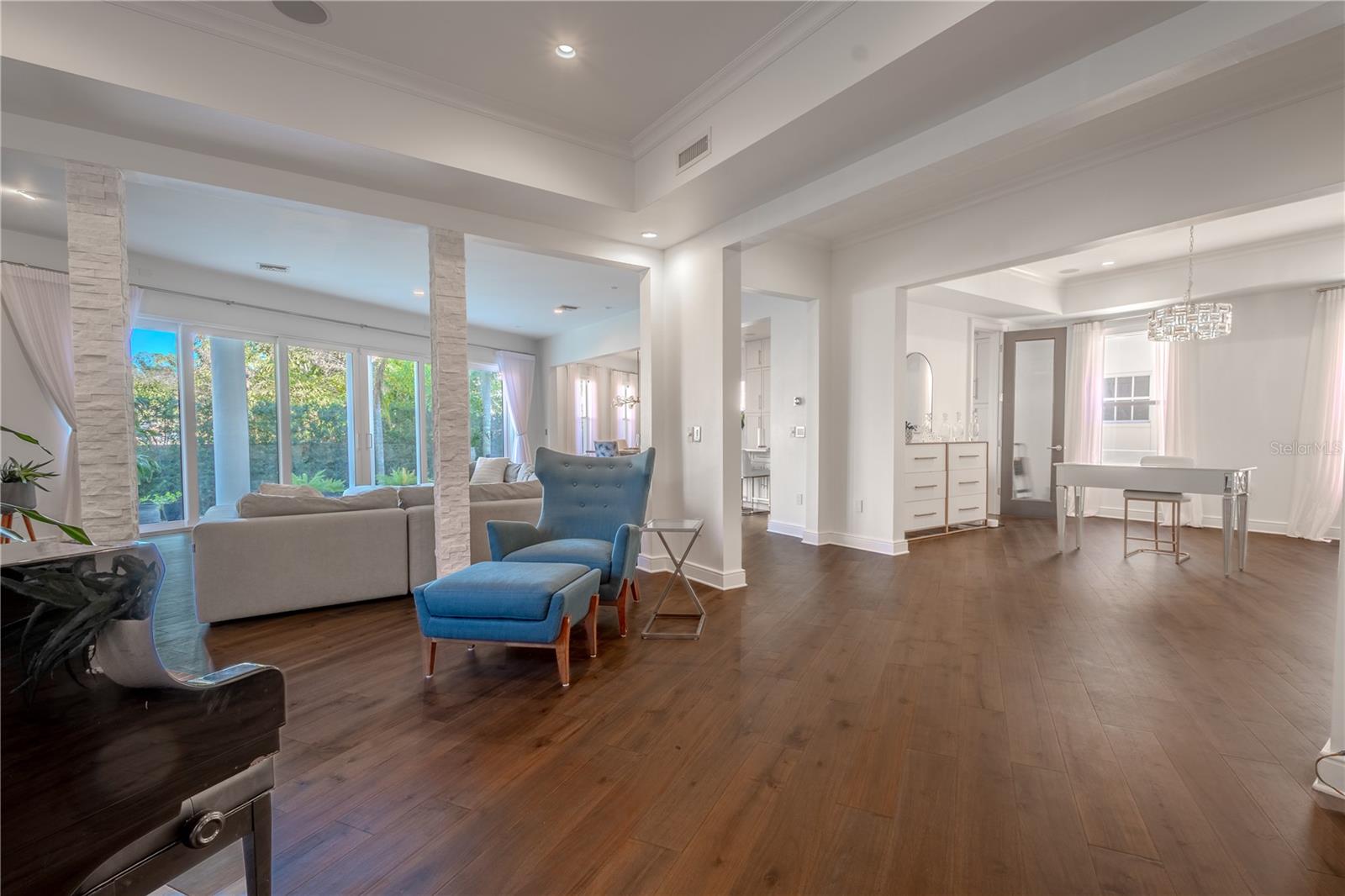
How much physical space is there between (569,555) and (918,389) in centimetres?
531

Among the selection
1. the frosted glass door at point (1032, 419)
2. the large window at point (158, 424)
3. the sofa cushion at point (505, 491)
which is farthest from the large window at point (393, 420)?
the frosted glass door at point (1032, 419)

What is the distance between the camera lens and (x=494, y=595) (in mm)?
2619

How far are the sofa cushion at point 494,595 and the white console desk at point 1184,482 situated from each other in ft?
16.3

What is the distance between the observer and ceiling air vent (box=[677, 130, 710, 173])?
335 cm

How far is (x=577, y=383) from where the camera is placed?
421 inches

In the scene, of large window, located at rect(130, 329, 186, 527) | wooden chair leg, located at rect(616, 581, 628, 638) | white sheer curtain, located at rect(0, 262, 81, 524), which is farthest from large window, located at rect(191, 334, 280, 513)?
wooden chair leg, located at rect(616, 581, 628, 638)

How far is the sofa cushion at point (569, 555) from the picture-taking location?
3250mm

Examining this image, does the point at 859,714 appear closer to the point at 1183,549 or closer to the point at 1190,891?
the point at 1190,891

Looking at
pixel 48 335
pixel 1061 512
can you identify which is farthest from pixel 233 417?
pixel 1061 512

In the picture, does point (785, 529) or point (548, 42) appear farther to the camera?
point (785, 529)

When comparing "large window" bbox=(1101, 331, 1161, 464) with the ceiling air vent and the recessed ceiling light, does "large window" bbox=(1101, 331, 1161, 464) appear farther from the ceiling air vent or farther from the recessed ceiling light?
the recessed ceiling light

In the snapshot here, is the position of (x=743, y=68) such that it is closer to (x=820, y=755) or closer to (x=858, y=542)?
(x=820, y=755)

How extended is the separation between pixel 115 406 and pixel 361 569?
1644 millimetres

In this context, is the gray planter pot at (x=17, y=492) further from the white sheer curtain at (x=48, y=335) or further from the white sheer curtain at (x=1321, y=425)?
the white sheer curtain at (x=1321, y=425)
